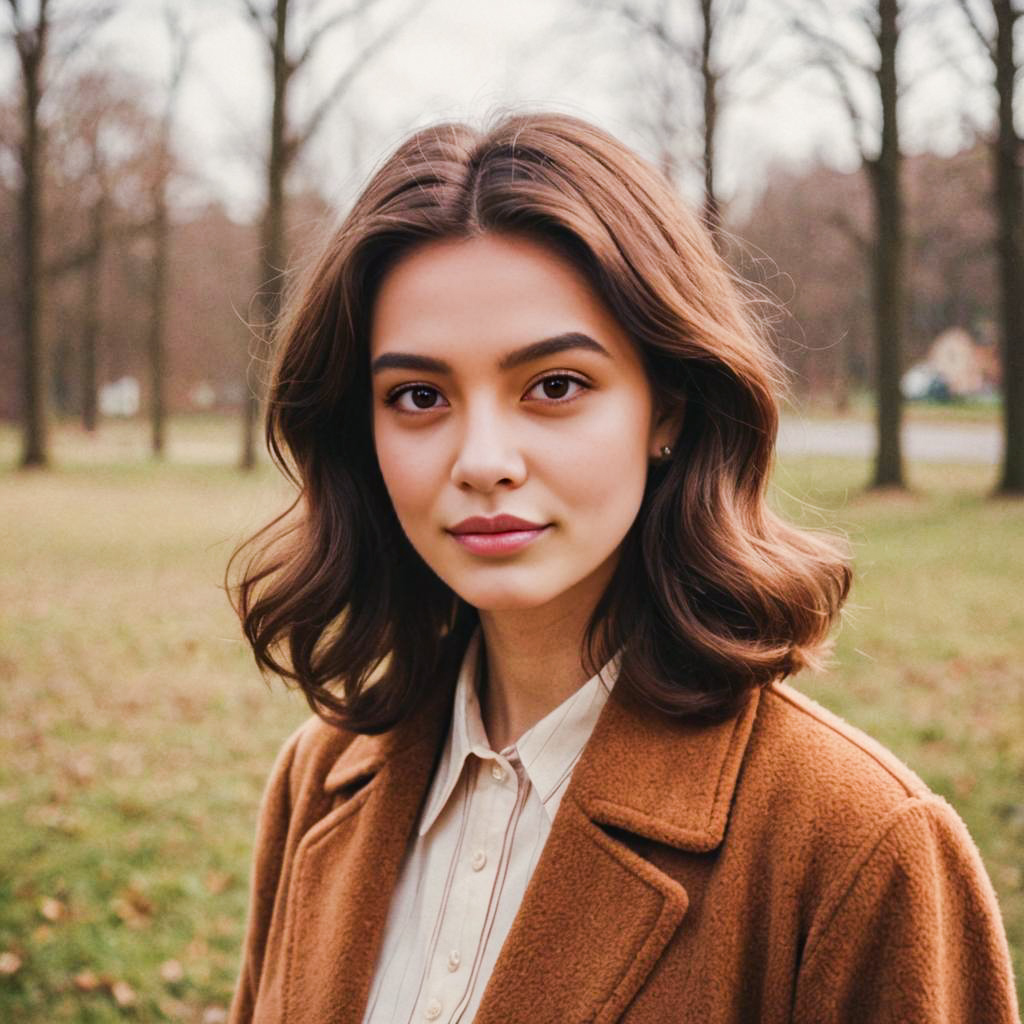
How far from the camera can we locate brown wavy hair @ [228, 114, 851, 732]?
1478mm

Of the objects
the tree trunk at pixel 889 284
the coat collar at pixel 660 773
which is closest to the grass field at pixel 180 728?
the coat collar at pixel 660 773

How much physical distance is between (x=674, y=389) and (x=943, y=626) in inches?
252

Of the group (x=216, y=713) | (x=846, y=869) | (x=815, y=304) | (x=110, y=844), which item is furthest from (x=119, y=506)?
(x=815, y=304)

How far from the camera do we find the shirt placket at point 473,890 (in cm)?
151

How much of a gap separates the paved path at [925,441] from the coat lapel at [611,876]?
49.0 ft

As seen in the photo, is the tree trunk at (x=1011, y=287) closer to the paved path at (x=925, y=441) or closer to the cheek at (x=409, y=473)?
the paved path at (x=925, y=441)

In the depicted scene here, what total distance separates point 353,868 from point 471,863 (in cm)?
23

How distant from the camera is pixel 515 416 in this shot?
146 cm

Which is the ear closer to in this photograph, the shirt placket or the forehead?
the forehead

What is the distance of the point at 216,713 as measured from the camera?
610cm

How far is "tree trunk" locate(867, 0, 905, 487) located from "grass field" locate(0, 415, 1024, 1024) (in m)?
2.56

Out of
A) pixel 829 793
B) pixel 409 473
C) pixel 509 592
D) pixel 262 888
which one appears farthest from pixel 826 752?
pixel 262 888

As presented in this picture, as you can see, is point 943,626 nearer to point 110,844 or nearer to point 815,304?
point 110,844

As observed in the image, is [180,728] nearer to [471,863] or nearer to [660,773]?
[471,863]
